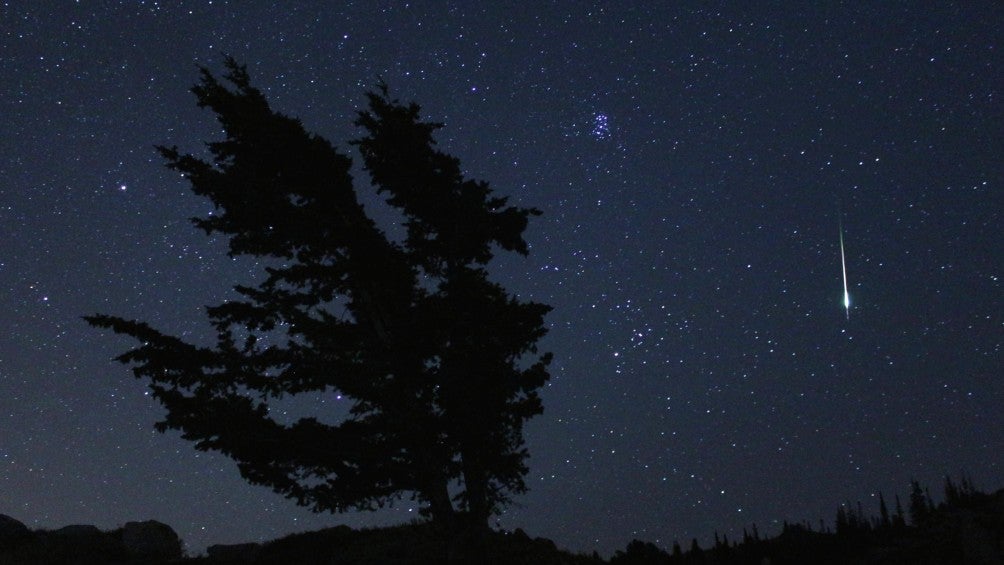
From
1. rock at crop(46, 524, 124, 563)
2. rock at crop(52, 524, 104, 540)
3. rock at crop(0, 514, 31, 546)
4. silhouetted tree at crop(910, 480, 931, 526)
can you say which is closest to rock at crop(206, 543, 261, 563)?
rock at crop(46, 524, 124, 563)

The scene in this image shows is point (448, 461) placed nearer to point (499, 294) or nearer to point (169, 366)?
point (499, 294)

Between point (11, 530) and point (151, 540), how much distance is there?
5.72 metres

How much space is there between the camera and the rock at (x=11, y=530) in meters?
21.9

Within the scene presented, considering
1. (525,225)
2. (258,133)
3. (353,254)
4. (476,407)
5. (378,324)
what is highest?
(258,133)

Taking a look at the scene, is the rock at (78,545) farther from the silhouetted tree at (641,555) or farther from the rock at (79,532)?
the silhouetted tree at (641,555)

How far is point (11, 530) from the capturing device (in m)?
22.3

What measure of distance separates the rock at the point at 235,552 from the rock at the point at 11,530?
7.45m

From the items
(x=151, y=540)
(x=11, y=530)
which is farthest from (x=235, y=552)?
(x=11, y=530)

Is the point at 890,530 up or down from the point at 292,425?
down

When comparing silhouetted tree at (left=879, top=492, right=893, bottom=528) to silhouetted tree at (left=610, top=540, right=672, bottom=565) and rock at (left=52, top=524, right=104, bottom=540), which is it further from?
rock at (left=52, top=524, right=104, bottom=540)

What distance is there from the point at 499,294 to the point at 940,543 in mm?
9556

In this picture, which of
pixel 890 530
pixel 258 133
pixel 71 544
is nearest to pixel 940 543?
pixel 890 530

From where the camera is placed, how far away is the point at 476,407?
577 inches

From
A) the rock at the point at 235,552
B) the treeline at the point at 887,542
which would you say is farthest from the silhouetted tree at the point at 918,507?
the rock at the point at 235,552
